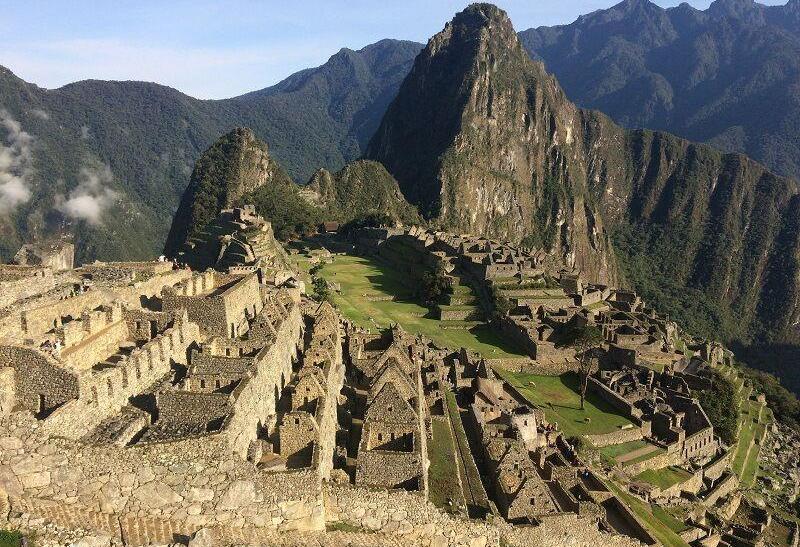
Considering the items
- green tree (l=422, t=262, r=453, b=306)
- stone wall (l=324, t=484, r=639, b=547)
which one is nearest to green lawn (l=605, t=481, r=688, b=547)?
stone wall (l=324, t=484, r=639, b=547)

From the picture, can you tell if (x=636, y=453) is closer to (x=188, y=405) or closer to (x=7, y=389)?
(x=188, y=405)

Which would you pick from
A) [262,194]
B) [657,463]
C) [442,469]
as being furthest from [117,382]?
[262,194]

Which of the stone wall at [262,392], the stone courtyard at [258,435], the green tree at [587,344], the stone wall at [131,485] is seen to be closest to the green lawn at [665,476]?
the stone courtyard at [258,435]

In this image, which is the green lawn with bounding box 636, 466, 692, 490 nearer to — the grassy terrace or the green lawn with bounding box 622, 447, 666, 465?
the green lawn with bounding box 622, 447, 666, 465

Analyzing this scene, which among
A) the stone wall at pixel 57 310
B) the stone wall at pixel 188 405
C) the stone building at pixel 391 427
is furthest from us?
the stone building at pixel 391 427

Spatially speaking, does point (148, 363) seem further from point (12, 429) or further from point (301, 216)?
point (301, 216)

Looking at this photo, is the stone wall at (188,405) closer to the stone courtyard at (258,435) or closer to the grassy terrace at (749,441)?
the stone courtyard at (258,435)

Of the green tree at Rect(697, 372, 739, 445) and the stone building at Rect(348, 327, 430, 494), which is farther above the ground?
the stone building at Rect(348, 327, 430, 494)
